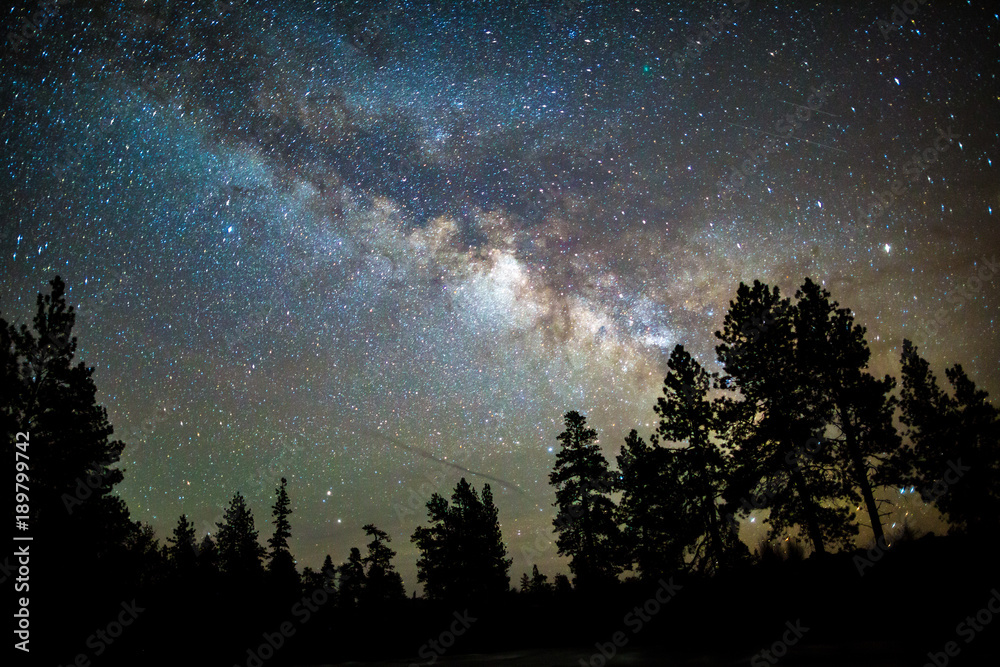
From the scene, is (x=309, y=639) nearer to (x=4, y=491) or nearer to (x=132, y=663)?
(x=132, y=663)

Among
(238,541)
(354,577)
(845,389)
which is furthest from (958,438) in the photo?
(238,541)

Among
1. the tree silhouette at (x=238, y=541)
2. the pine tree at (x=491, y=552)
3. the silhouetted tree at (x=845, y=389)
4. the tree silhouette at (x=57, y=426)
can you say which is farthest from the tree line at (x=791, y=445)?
the tree silhouette at (x=238, y=541)

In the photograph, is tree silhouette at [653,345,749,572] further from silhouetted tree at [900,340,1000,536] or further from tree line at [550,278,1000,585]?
silhouetted tree at [900,340,1000,536]

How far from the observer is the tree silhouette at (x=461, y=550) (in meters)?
40.3

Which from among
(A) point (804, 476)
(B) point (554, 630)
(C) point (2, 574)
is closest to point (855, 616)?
(A) point (804, 476)

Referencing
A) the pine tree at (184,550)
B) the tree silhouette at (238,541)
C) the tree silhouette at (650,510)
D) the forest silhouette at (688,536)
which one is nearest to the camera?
the forest silhouette at (688,536)

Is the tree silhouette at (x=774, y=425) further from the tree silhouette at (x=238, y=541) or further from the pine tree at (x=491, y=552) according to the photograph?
the tree silhouette at (x=238, y=541)

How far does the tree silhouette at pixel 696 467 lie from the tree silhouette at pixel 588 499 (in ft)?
23.0

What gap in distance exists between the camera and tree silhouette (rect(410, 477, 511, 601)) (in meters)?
40.3

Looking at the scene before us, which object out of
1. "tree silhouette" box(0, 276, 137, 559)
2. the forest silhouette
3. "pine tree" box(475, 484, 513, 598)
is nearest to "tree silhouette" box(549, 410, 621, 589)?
the forest silhouette

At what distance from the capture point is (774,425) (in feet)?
62.2

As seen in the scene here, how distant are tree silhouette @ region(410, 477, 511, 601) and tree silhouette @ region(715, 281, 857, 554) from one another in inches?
1063

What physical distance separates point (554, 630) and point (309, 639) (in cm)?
1686

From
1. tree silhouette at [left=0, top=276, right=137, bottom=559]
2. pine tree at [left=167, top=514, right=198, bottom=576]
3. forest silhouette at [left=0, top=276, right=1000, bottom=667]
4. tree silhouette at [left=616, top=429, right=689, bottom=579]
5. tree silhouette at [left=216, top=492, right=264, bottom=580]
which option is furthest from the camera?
tree silhouette at [left=216, top=492, right=264, bottom=580]
